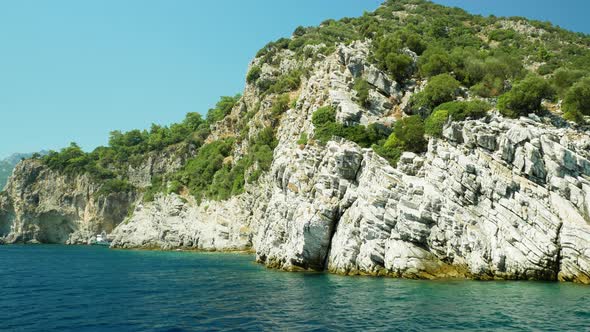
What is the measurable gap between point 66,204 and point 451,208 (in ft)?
399

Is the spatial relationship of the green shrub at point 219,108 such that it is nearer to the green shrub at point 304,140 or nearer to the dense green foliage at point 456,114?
the green shrub at point 304,140

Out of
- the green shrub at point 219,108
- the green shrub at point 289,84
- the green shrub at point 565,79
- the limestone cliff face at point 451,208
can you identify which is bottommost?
the limestone cliff face at point 451,208

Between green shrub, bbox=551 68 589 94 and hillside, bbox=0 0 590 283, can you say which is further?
green shrub, bbox=551 68 589 94

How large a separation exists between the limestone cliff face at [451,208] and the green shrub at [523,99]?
165 centimetres

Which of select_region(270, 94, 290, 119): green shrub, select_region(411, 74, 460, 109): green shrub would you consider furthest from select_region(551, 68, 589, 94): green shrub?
select_region(270, 94, 290, 119): green shrub

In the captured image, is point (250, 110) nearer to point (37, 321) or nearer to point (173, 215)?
point (173, 215)

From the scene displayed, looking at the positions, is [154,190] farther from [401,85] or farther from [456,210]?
[456,210]

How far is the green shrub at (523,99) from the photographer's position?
43.9 m

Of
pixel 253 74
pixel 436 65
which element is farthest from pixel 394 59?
pixel 253 74

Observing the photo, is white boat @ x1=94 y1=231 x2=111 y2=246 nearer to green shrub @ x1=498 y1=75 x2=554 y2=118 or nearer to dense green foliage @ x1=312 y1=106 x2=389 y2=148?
dense green foliage @ x1=312 y1=106 x2=389 y2=148

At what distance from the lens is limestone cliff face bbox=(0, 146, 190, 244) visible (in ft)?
407

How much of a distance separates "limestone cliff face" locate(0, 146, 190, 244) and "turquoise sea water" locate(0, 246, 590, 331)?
292 feet

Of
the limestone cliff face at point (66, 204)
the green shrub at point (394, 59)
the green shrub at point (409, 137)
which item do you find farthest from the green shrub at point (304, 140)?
the limestone cliff face at point (66, 204)

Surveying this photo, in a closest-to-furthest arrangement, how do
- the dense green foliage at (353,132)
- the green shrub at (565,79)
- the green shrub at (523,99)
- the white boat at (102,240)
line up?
the green shrub at (523,99), the green shrub at (565,79), the dense green foliage at (353,132), the white boat at (102,240)
